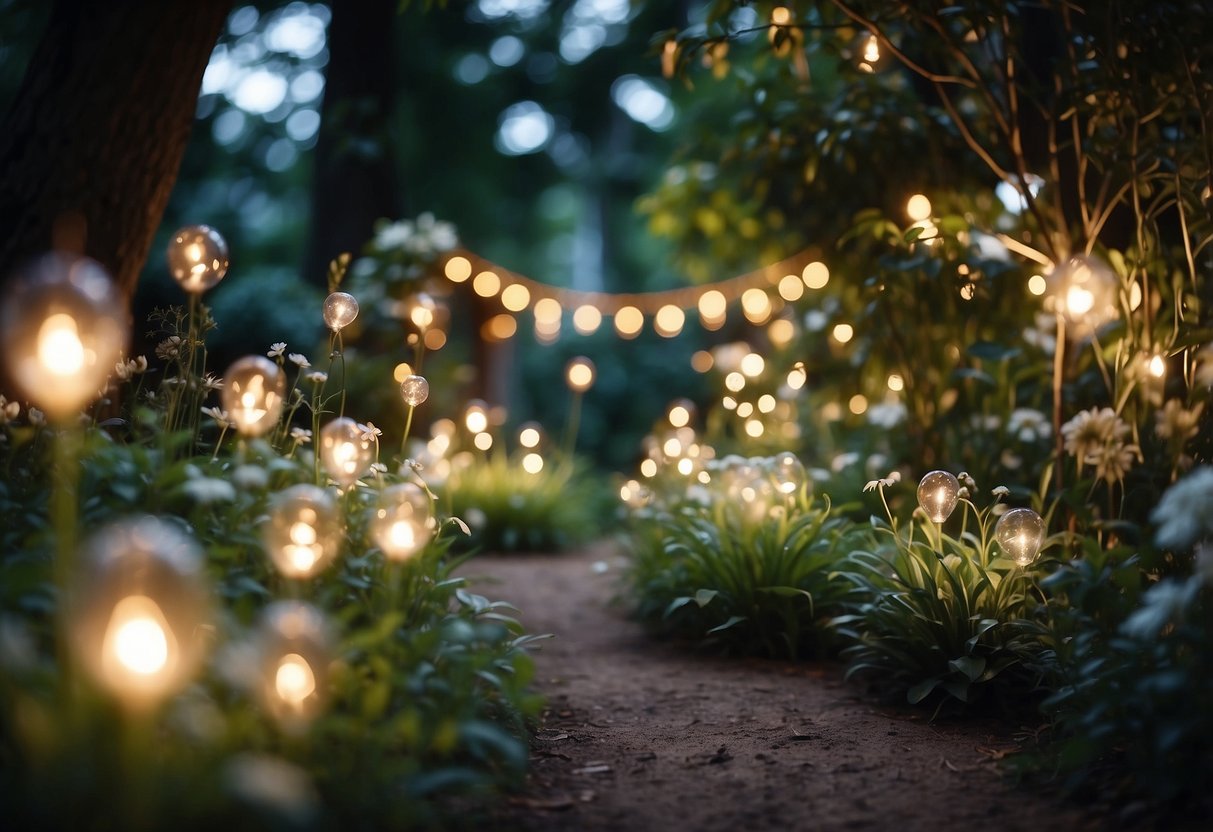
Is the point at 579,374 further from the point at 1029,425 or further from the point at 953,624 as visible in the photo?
the point at 953,624

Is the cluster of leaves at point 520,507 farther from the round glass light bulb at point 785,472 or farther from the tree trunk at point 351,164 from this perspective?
the round glass light bulb at point 785,472

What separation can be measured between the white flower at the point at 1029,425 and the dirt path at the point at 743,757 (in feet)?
4.90

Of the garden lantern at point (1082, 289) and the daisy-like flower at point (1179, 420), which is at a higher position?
the garden lantern at point (1082, 289)

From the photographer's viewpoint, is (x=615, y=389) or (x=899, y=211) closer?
(x=899, y=211)

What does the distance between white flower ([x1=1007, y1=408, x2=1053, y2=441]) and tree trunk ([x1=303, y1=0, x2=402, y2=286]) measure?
174 inches

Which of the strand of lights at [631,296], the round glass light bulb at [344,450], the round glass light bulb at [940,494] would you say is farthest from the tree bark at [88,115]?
the strand of lights at [631,296]

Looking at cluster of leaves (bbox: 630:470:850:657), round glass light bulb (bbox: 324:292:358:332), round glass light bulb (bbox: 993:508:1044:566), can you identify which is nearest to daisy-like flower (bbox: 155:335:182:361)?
round glass light bulb (bbox: 324:292:358:332)

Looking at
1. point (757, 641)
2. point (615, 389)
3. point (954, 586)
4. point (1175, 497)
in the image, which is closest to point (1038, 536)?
point (954, 586)

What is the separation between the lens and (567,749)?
2596 millimetres

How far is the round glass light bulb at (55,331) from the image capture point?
1.65 meters

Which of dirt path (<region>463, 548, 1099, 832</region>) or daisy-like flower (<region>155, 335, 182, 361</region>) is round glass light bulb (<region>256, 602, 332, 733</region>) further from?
daisy-like flower (<region>155, 335, 182, 361</region>)

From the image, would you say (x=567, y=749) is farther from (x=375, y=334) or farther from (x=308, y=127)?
(x=308, y=127)

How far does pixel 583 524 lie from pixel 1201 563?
4997 mm

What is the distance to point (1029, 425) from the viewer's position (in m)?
4.01
